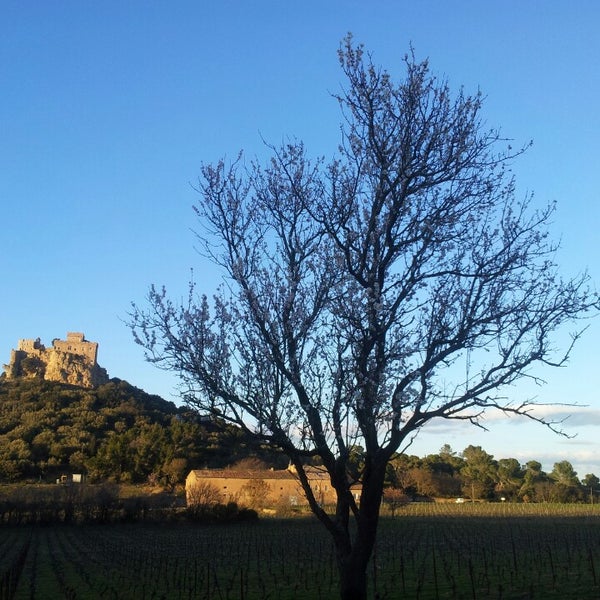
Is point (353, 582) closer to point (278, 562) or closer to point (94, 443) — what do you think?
point (278, 562)

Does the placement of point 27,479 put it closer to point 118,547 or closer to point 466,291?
point 118,547

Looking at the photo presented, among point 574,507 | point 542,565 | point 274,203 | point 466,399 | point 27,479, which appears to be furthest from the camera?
point 574,507

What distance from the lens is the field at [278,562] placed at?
17.4 metres

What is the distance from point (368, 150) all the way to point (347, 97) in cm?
93

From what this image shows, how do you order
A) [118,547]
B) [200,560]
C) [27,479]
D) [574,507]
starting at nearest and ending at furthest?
1. [200,560]
2. [118,547]
3. [27,479]
4. [574,507]

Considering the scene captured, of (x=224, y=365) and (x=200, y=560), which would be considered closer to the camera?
(x=224, y=365)

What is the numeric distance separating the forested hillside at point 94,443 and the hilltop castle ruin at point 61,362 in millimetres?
20776

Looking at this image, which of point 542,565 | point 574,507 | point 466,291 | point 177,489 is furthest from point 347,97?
point 574,507

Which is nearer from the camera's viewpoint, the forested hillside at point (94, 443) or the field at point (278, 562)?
the field at point (278, 562)

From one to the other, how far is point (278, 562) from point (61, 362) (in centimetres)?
9880

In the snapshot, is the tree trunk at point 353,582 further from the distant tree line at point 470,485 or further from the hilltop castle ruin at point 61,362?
the hilltop castle ruin at point 61,362

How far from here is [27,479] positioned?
66062 mm

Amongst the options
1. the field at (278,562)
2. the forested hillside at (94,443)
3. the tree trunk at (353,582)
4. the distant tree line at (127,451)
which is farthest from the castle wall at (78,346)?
the tree trunk at (353,582)

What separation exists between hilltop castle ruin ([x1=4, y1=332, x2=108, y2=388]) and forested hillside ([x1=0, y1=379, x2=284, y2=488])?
2078cm
